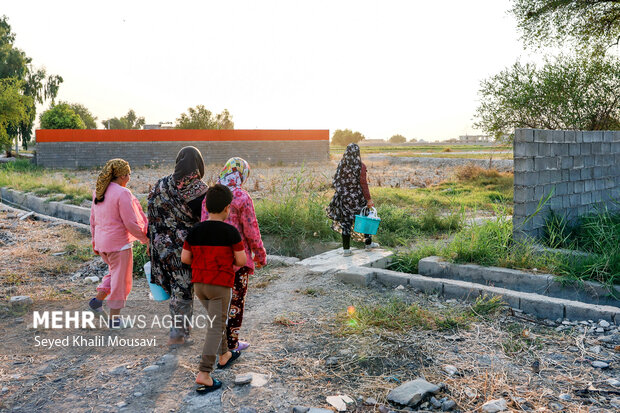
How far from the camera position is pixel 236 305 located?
3717 millimetres

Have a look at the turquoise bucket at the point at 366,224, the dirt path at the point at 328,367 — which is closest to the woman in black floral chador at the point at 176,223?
the dirt path at the point at 328,367

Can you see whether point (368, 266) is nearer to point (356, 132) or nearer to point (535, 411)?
point (535, 411)

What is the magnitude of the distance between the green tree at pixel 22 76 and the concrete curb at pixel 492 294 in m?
35.9

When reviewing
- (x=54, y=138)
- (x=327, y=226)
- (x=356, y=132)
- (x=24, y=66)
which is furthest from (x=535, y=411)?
(x=356, y=132)

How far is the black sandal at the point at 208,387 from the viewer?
3.23 metres

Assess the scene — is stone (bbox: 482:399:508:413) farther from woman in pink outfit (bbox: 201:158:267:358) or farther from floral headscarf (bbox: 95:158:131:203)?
floral headscarf (bbox: 95:158:131:203)

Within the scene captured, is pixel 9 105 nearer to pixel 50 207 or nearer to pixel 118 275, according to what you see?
pixel 50 207

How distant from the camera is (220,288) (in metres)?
3.36

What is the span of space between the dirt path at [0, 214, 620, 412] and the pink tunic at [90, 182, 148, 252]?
0.87 meters

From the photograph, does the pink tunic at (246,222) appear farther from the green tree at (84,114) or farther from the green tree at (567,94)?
the green tree at (84,114)

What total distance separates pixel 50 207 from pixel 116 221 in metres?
8.97

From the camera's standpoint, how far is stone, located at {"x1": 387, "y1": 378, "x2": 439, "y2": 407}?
3.10 metres

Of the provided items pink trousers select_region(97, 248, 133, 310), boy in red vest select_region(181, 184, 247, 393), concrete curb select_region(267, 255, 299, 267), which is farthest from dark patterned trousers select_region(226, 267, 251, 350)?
concrete curb select_region(267, 255, 299, 267)

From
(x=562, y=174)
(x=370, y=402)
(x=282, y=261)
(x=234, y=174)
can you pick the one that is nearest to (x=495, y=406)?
(x=370, y=402)
